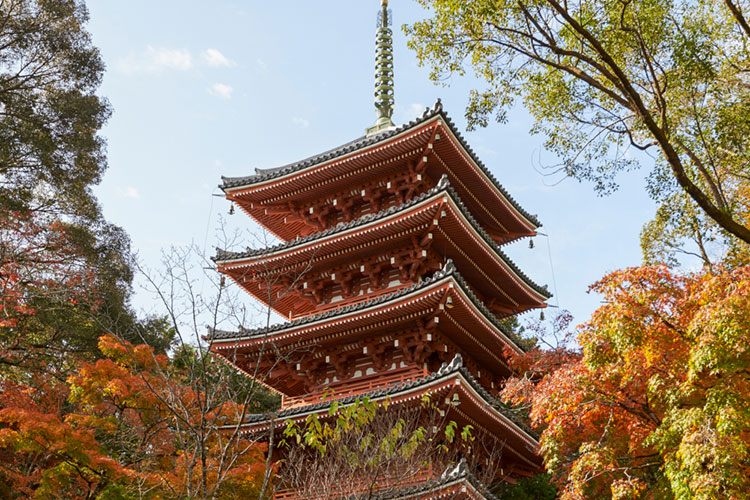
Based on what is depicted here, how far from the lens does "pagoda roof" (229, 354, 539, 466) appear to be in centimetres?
1250

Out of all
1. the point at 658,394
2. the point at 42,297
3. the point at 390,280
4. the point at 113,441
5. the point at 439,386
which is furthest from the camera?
the point at 42,297

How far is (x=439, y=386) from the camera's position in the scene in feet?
41.3

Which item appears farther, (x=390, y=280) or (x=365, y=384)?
(x=390, y=280)

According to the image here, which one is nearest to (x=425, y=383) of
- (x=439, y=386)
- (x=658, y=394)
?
(x=439, y=386)

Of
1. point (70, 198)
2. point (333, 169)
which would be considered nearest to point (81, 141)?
point (70, 198)

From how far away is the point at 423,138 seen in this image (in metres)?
15.9

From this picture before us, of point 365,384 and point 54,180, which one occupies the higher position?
point 54,180

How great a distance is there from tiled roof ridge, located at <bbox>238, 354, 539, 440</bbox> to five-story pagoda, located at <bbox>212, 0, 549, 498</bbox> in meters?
0.03

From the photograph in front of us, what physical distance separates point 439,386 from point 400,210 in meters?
4.06

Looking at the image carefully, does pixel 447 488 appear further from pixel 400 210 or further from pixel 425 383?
pixel 400 210

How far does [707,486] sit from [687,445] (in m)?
0.55

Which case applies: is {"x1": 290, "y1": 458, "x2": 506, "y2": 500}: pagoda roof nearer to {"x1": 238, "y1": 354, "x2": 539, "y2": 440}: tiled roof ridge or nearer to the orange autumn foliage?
{"x1": 238, "y1": 354, "x2": 539, "y2": 440}: tiled roof ridge

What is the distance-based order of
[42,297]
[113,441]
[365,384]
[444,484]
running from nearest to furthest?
[444,484] → [365,384] → [113,441] → [42,297]

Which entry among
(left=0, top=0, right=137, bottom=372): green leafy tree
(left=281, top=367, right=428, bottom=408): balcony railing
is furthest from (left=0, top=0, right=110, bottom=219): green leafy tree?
(left=281, top=367, right=428, bottom=408): balcony railing
